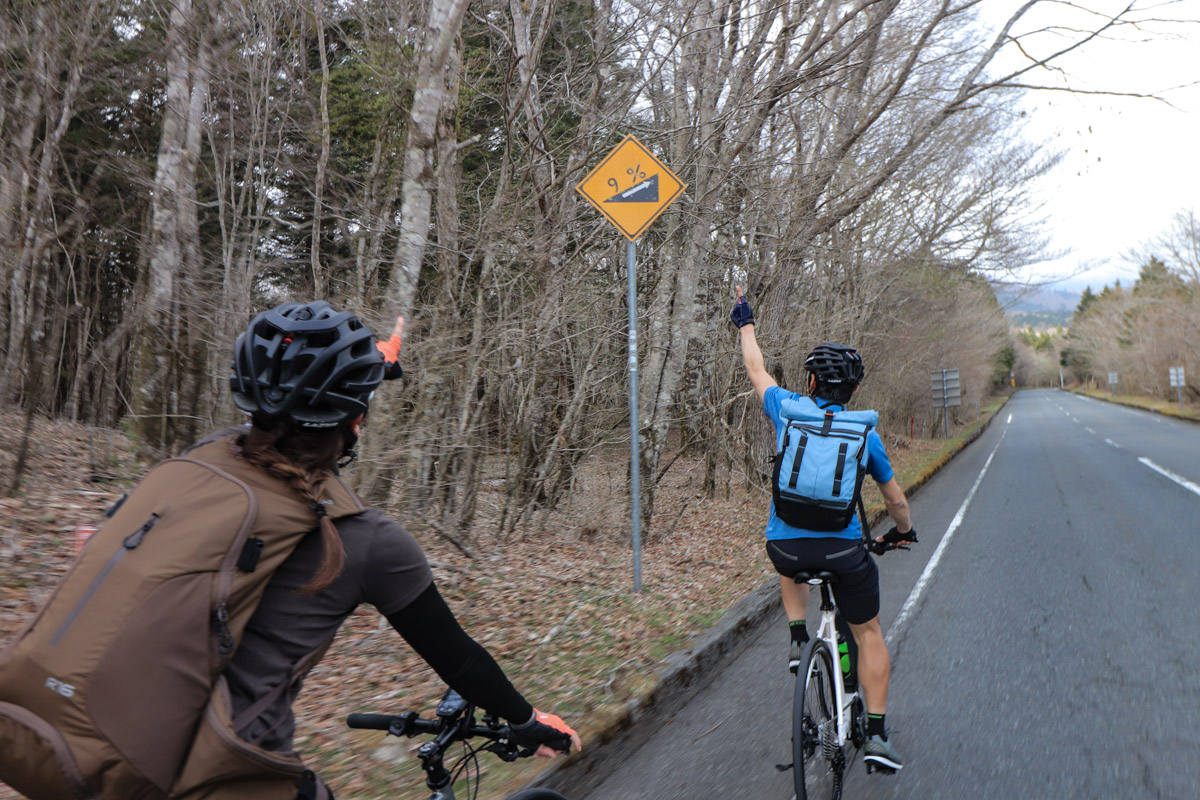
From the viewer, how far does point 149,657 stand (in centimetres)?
120

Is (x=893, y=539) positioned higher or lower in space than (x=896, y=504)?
lower

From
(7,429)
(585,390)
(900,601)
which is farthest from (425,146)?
(900,601)

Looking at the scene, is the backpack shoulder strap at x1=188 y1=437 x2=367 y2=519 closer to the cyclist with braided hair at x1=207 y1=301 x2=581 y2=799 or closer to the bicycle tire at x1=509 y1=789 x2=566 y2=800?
the cyclist with braided hair at x1=207 y1=301 x2=581 y2=799

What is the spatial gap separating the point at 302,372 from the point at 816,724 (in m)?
2.95

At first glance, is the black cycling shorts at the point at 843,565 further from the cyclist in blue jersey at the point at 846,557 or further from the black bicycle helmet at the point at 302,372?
the black bicycle helmet at the point at 302,372

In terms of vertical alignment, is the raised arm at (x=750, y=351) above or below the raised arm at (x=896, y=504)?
above

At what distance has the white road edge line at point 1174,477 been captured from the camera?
45.3ft

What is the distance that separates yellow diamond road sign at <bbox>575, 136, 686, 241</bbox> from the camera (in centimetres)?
663

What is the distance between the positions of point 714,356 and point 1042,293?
13963 millimetres

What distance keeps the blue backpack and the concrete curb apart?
165 centimetres

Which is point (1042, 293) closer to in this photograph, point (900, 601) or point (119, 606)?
point (900, 601)

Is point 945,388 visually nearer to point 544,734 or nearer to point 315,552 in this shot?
point 544,734

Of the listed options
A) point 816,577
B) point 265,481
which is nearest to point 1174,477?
point 816,577

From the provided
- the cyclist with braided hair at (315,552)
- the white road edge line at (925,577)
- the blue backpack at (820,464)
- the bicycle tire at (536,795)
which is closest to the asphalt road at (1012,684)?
the white road edge line at (925,577)
